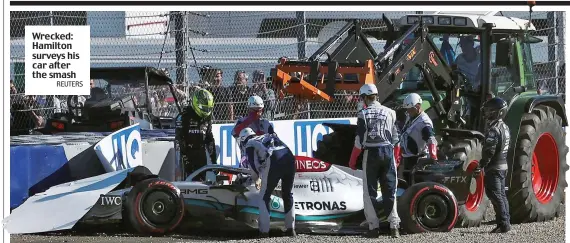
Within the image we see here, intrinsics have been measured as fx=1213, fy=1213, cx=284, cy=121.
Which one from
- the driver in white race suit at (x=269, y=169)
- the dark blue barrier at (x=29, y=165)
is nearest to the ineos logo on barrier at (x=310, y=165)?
the driver in white race suit at (x=269, y=169)

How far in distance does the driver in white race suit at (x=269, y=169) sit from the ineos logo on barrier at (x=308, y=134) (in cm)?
373

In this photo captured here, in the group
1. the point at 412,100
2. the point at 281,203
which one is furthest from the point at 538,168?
the point at 281,203

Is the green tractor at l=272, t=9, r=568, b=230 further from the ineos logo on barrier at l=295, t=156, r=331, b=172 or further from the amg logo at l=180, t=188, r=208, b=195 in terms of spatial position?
the amg logo at l=180, t=188, r=208, b=195

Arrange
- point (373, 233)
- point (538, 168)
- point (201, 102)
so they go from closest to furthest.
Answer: point (373, 233), point (538, 168), point (201, 102)

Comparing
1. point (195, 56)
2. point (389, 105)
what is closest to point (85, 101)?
point (195, 56)

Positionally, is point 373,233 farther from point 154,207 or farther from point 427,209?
point 154,207

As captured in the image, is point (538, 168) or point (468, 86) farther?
point (538, 168)

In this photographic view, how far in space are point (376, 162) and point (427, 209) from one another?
0.77m

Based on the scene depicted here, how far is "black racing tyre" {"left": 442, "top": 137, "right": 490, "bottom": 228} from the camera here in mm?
12719

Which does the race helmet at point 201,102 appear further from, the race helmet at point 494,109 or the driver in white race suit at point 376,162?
the race helmet at point 494,109

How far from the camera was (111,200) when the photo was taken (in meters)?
12.3

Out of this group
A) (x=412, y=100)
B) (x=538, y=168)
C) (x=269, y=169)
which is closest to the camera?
(x=269, y=169)

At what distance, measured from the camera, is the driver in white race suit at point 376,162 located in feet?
39.2

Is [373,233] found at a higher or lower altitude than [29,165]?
lower
